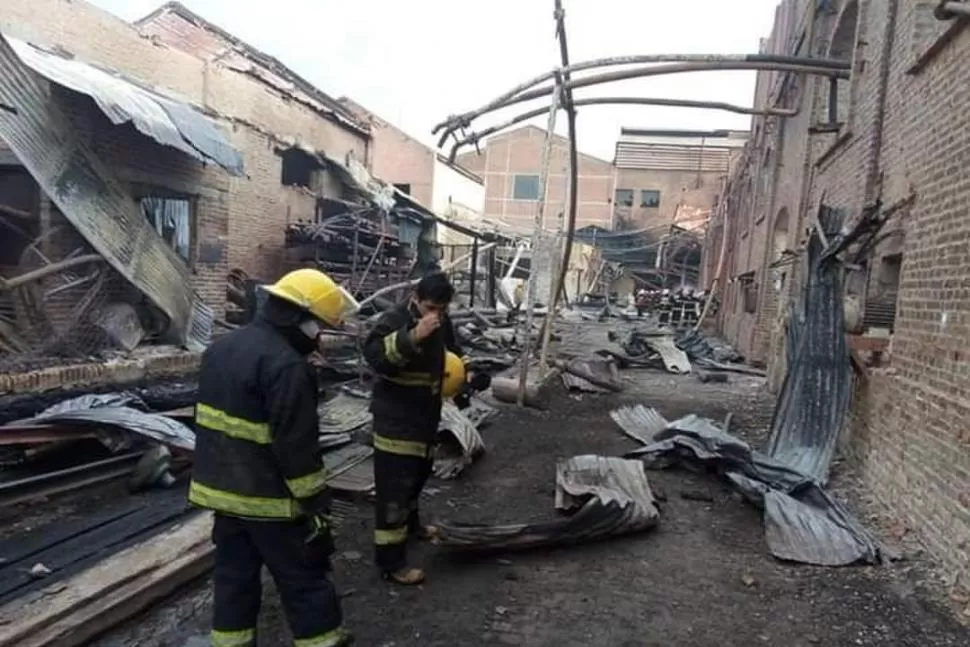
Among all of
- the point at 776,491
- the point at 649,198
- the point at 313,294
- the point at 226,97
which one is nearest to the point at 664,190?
the point at 649,198

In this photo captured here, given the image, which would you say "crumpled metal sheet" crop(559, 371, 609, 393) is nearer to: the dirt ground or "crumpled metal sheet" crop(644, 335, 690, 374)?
"crumpled metal sheet" crop(644, 335, 690, 374)

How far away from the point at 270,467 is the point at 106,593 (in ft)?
4.80

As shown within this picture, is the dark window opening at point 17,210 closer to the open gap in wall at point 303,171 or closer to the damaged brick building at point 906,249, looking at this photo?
the open gap in wall at point 303,171

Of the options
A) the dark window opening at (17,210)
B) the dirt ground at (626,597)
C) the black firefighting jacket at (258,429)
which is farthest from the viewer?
the dark window opening at (17,210)

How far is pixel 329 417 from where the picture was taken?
702 centimetres

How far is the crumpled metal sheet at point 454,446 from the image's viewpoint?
562 cm

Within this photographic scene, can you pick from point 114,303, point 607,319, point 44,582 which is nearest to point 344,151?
point 114,303

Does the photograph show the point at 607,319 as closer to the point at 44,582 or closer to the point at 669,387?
the point at 669,387

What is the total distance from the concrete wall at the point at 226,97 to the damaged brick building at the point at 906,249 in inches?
361

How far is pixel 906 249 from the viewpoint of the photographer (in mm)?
5152

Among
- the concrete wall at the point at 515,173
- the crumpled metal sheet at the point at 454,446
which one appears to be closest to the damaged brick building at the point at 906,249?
the crumpled metal sheet at the point at 454,446

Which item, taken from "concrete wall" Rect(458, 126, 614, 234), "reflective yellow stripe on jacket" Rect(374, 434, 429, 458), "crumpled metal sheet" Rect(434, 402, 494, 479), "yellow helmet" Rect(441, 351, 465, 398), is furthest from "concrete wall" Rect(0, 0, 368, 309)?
"concrete wall" Rect(458, 126, 614, 234)

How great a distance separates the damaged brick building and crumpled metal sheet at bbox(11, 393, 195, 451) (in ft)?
16.8

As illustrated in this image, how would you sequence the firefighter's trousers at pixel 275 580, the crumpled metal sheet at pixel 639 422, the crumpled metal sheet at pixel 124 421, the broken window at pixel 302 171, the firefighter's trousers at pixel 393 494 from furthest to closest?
the broken window at pixel 302 171 → the crumpled metal sheet at pixel 639 422 → the crumpled metal sheet at pixel 124 421 → the firefighter's trousers at pixel 393 494 → the firefighter's trousers at pixel 275 580
